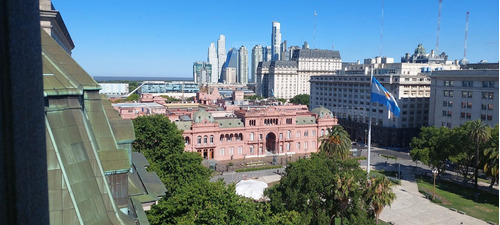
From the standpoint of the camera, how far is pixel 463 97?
8006cm

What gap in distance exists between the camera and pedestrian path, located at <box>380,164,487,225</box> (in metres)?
44.0

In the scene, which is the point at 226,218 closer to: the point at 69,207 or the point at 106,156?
the point at 106,156

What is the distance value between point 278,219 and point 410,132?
3151 inches

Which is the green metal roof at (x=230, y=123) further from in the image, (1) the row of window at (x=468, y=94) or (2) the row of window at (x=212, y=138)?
(1) the row of window at (x=468, y=94)

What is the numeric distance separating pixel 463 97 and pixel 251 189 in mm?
56989

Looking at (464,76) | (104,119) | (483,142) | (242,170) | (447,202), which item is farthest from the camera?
(464,76)

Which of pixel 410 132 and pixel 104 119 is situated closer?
pixel 104 119

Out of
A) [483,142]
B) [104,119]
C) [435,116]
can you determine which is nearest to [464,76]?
[435,116]

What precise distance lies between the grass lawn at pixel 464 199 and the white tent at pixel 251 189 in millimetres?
24296

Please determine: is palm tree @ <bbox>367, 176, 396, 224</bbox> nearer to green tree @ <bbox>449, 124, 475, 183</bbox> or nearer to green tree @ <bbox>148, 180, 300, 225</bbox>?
green tree @ <bbox>148, 180, 300, 225</bbox>

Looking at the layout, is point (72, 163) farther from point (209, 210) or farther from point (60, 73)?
point (209, 210)

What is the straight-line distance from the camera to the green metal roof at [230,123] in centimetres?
7950

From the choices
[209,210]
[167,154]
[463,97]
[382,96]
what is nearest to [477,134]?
[382,96]

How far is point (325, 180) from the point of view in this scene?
33.7 metres
